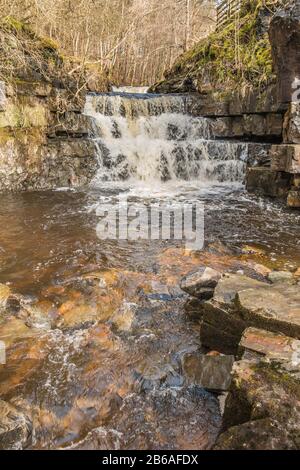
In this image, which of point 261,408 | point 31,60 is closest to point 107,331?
point 261,408

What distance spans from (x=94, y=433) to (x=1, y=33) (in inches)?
337

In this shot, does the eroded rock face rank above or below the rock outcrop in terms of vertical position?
above

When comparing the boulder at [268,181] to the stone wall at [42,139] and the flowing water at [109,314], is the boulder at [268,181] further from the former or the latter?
the stone wall at [42,139]

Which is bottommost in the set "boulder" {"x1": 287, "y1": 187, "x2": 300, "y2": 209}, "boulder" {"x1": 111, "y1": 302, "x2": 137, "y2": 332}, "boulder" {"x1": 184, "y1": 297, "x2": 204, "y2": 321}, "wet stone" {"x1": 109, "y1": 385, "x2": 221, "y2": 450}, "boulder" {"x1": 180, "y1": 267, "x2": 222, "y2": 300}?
"wet stone" {"x1": 109, "y1": 385, "x2": 221, "y2": 450}

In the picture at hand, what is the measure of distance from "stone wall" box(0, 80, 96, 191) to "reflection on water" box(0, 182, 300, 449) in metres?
2.88

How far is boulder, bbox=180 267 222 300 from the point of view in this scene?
318 centimetres

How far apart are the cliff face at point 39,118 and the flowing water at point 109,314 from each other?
0.89m

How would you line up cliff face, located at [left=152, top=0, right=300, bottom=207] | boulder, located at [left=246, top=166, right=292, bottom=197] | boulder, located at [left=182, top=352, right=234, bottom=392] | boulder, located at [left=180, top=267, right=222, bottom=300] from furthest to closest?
boulder, located at [left=246, top=166, right=292, bottom=197] → cliff face, located at [left=152, top=0, right=300, bottom=207] → boulder, located at [left=180, top=267, right=222, bottom=300] → boulder, located at [left=182, top=352, right=234, bottom=392]

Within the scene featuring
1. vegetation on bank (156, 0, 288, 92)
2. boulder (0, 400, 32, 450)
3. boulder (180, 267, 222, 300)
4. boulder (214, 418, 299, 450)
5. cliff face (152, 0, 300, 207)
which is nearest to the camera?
boulder (214, 418, 299, 450)

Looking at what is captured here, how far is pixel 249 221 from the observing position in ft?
19.7

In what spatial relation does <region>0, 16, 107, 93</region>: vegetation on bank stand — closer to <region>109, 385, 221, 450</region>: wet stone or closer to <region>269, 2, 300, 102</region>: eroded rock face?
<region>269, 2, 300, 102</region>: eroded rock face

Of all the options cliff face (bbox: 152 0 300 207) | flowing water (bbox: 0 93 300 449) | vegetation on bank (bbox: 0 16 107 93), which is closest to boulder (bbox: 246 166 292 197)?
cliff face (bbox: 152 0 300 207)

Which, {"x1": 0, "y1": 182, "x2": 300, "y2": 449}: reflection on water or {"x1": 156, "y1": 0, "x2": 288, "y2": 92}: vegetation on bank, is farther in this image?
{"x1": 156, "y1": 0, "x2": 288, "y2": 92}: vegetation on bank

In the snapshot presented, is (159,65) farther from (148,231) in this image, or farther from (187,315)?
(187,315)
